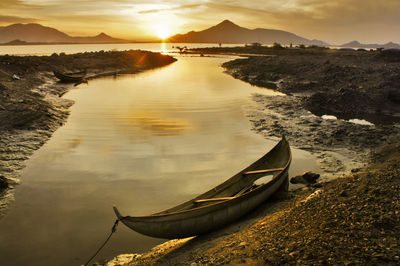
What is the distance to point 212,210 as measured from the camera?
746 centimetres

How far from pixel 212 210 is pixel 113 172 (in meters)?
7.28

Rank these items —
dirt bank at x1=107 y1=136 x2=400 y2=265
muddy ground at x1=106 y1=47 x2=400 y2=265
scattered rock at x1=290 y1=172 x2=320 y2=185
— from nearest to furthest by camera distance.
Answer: dirt bank at x1=107 y1=136 x2=400 y2=265, muddy ground at x1=106 y1=47 x2=400 y2=265, scattered rock at x1=290 y1=172 x2=320 y2=185

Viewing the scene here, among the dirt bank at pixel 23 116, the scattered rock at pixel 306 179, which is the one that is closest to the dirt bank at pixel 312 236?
the scattered rock at pixel 306 179

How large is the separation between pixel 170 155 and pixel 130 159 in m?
2.18

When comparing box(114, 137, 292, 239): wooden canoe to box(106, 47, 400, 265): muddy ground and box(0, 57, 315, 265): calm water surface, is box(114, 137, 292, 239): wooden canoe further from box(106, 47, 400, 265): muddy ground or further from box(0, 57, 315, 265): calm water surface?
box(0, 57, 315, 265): calm water surface

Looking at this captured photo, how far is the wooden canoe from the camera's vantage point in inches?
259

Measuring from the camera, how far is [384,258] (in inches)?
228

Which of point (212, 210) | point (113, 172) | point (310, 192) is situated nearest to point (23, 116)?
point (113, 172)

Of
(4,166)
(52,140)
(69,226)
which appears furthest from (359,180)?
(52,140)

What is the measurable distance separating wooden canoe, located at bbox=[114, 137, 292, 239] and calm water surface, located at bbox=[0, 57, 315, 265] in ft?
6.14

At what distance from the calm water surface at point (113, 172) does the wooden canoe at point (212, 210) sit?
6.14ft

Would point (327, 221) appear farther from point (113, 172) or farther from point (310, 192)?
point (113, 172)

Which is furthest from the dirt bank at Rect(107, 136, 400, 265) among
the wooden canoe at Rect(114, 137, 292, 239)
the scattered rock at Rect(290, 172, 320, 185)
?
the scattered rock at Rect(290, 172, 320, 185)

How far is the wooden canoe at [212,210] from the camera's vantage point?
659cm
